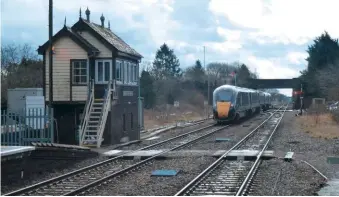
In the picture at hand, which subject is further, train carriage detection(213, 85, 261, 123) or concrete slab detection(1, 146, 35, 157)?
train carriage detection(213, 85, 261, 123)

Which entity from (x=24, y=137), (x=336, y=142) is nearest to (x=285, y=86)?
(x=336, y=142)

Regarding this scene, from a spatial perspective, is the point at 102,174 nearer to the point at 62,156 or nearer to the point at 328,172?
the point at 62,156

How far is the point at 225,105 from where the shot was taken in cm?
4328

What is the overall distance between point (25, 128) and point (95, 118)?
5613 millimetres

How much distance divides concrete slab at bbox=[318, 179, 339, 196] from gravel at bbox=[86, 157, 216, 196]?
314 cm

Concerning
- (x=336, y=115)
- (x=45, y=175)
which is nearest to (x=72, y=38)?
(x=45, y=175)

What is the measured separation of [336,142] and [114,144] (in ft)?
32.6

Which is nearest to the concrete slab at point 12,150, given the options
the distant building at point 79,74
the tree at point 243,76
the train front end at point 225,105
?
the distant building at point 79,74

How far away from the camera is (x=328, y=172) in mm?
15930

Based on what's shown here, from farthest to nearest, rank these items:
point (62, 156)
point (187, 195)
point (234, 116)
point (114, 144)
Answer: point (234, 116), point (114, 144), point (62, 156), point (187, 195)

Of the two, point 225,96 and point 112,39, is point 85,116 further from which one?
point 225,96

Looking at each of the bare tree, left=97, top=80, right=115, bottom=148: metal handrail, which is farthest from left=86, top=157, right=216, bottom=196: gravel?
the bare tree

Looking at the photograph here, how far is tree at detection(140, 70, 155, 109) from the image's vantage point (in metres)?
70.5

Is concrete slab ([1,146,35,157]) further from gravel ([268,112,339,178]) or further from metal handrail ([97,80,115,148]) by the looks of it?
metal handrail ([97,80,115,148])
